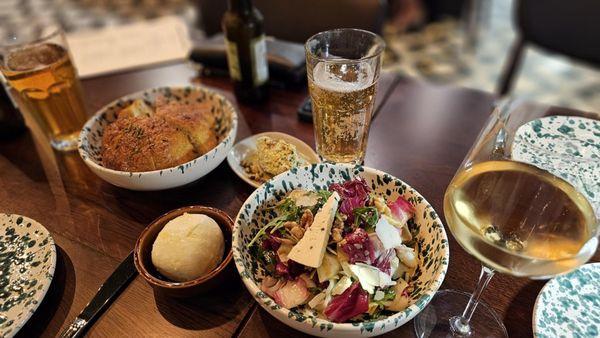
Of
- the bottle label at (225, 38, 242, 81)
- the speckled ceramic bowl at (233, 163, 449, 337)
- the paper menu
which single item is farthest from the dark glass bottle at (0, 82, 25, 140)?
the speckled ceramic bowl at (233, 163, 449, 337)

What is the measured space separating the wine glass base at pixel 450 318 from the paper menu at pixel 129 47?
122 centimetres

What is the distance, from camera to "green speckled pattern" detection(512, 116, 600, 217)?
22.0 inches

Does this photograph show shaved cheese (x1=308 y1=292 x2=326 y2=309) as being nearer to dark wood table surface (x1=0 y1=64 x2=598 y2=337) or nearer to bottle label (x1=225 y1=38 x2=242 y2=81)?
dark wood table surface (x1=0 y1=64 x2=598 y2=337)

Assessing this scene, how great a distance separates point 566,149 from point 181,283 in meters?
0.72

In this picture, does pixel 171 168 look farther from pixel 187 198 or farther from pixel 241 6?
pixel 241 6

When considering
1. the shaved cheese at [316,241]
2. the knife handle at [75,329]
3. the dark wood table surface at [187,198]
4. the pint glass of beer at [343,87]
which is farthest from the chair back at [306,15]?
the knife handle at [75,329]

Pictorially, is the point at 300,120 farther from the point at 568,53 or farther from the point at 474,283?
the point at 568,53

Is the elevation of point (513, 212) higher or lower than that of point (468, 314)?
higher

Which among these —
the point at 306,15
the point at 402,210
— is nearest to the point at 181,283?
the point at 402,210

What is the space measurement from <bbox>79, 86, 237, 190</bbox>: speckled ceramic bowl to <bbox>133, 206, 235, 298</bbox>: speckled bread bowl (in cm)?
11

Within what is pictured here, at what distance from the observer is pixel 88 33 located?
1.74 meters

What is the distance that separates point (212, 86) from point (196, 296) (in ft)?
2.67

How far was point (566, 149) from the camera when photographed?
74 centimetres

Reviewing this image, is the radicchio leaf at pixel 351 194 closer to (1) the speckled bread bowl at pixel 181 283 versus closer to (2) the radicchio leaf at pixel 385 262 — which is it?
(2) the radicchio leaf at pixel 385 262
